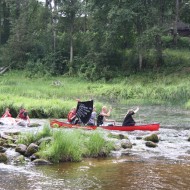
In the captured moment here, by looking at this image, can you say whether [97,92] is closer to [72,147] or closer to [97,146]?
[97,146]

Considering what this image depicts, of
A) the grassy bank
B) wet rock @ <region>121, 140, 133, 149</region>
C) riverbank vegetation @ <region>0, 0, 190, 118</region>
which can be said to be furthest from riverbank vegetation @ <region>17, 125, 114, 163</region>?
riverbank vegetation @ <region>0, 0, 190, 118</region>

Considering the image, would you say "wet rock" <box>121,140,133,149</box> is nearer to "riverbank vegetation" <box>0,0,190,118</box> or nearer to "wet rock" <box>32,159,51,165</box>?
"wet rock" <box>32,159,51,165</box>

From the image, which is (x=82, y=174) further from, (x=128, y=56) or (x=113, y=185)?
(x=128, y=56)

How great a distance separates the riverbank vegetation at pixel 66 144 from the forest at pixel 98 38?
1150 inches

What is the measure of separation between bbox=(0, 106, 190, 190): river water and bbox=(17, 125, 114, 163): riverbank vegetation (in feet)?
1.13

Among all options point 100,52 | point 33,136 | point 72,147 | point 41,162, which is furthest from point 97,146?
point 100,52

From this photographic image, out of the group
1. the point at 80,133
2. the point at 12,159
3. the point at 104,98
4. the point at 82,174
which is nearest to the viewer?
the point at 82,174

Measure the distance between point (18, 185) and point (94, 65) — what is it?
37.6 meters

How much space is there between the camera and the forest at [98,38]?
44.0 metres

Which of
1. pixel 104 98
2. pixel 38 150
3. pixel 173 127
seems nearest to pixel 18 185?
pixel 38 150

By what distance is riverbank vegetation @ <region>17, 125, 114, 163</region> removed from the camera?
12500mm

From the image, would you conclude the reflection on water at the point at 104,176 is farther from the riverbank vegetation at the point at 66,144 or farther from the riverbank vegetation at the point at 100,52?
the riverbank vegetation at the point at 100,52

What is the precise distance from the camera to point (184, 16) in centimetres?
5356

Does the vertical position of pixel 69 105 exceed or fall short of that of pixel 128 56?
it falls short
